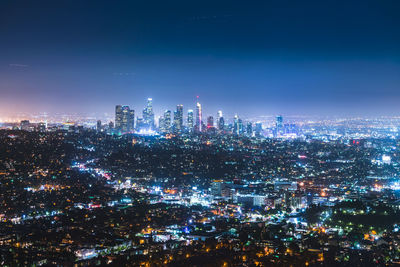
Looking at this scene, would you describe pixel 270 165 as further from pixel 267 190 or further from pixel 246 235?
pixel 246 235

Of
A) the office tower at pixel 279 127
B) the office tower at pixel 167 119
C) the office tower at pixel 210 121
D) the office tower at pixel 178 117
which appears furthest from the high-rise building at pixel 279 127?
the office tower at pixel 167 119

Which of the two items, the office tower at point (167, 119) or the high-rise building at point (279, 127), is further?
the high-rise building at point (279, 127)

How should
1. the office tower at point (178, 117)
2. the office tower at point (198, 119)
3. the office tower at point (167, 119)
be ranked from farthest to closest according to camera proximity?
the office tower at point (198, 119) < the office tower at point (178, 117) < the office tower at point (167, 119)

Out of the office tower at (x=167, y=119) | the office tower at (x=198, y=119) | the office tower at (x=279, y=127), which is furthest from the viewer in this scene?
the office tower at (x=279, y=127)

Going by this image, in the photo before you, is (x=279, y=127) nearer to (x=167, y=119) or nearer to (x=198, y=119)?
(x=198, y=119)

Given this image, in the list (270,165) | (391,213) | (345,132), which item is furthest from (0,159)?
(345,132)

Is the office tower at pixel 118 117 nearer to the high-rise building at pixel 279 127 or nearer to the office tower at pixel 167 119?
the office tower at pixel 167 119
